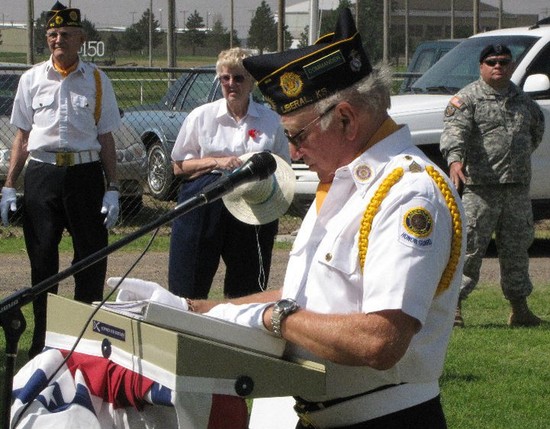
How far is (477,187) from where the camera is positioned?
8.36m

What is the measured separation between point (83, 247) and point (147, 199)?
780 centimetres

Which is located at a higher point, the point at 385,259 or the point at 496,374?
the point at 385,259

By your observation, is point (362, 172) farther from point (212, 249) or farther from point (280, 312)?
point (212, 249)

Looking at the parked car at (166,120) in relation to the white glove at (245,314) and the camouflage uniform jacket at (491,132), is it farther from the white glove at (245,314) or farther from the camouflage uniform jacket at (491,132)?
the white glove at (245,314)

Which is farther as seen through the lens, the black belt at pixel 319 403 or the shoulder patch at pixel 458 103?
the shoulder patch at pixel 458 103

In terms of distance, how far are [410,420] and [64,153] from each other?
4.41 metres

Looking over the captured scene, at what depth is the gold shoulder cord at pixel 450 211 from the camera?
267 centimetres

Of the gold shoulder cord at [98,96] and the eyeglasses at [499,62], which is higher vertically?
the eyeglasses at [499,62]

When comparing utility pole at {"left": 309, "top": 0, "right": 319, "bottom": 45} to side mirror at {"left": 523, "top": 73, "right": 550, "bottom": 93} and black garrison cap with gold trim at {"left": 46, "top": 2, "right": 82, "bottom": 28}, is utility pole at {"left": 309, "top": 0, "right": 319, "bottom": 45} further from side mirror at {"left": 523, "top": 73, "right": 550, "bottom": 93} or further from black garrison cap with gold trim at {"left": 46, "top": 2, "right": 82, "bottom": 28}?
black garrison cap with gold trim at {"left": 46, "top": 2, "right": 82, "bottom": 28}

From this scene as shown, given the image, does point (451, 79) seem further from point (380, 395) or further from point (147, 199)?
point (380, 395)

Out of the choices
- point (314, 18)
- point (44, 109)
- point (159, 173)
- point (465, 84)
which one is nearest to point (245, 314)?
point (44, 109)

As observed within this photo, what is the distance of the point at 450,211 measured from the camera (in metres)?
2.72

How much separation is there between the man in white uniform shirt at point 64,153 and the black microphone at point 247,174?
13.5 feet

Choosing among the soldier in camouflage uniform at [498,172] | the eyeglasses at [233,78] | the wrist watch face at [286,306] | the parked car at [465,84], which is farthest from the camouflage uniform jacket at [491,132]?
the wrist watch face at [286,306]
